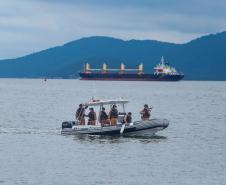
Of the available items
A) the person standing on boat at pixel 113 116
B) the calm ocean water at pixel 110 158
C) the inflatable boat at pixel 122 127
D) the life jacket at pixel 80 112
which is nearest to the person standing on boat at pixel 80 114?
the life jacket at pixel 80 112

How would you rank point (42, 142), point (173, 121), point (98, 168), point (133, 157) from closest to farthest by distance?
point (98, 168), point (133, 157), point (42, 142), point (173, 121)

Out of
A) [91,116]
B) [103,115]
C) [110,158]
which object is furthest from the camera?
[91,116]

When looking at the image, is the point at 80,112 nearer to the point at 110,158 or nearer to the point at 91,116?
the point at 91,116

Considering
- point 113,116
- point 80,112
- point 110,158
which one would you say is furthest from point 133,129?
point 110,158

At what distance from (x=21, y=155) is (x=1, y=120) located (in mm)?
28033

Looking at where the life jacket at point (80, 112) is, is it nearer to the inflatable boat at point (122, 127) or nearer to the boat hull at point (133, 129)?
the inflatable boat at point (122, 127)

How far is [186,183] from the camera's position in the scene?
30312mm

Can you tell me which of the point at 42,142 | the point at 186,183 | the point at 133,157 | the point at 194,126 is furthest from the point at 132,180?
the point at 194,126

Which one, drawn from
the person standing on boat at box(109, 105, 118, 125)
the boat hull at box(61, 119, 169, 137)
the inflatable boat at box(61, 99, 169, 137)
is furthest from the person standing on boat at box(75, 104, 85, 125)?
the person standing on boat at box(109, 105, 118, 125)

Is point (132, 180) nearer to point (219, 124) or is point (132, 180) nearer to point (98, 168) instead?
point (98, 168)

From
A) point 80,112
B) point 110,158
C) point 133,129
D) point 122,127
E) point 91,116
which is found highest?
point 80,112

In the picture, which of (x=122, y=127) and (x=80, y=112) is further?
(x=80, y=112)

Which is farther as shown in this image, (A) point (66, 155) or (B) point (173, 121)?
(B) point (173, 121)

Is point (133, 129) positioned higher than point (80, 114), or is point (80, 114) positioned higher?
point (80, 114)
